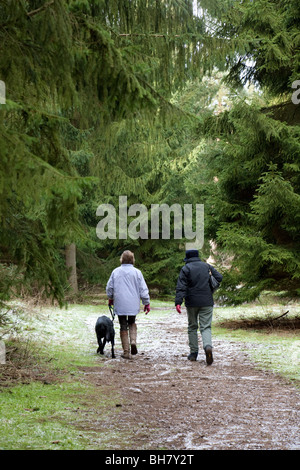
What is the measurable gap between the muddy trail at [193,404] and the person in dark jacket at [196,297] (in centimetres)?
43

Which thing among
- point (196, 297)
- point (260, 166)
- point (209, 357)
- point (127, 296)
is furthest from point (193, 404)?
point (260, 166)

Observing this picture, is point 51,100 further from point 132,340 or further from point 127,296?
point 132,340

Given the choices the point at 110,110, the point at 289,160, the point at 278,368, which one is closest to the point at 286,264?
the point at 289,160

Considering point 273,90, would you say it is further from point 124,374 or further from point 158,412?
point 158,412

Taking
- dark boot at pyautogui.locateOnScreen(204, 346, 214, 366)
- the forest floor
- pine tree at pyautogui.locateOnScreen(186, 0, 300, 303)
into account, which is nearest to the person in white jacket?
the forest floor

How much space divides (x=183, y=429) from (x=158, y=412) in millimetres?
639

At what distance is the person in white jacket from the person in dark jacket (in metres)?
0.69

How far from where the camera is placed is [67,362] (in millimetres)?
8125

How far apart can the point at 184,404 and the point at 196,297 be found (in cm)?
313

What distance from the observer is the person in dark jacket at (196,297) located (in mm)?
8688

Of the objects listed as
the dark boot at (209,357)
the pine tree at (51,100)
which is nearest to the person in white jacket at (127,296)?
the dark boot at (209,357)

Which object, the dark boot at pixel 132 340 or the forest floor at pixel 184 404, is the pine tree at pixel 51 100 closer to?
the forest floor at pixel 184 404

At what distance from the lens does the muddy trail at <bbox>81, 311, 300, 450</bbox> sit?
4.43 m

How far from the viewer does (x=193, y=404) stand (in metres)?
5.71
